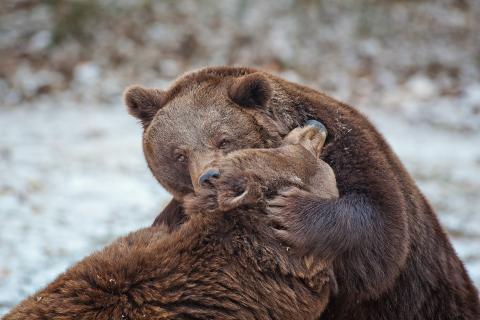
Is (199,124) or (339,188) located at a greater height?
(199,124)

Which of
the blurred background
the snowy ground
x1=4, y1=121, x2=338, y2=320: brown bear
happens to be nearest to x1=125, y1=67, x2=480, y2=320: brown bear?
x1=4, y1=121, x2=338, y2=320: brown bear

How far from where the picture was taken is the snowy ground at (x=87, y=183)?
743 cm

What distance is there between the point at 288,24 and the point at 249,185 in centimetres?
1227

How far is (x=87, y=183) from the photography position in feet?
32.1

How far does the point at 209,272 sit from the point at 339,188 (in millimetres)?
1488

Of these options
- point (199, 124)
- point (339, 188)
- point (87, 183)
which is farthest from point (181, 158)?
point (87, 183)

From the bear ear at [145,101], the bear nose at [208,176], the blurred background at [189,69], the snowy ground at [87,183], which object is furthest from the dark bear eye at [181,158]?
the blurred background at [189,69]

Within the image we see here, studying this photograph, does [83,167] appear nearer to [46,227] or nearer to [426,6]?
[46,227]

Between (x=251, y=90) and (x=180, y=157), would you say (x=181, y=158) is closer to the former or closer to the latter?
(x=180, y=157)

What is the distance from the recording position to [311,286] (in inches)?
143

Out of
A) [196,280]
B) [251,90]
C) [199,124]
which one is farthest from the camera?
[199,124]

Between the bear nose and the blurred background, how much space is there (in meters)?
4.68

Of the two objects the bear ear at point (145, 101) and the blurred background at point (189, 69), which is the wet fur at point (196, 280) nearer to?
the bear ear at point (145, 101)

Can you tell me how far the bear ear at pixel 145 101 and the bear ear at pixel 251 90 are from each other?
72 centimetres
